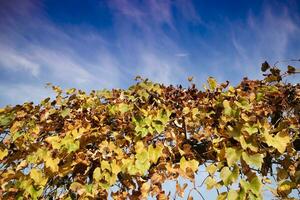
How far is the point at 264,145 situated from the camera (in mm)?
2812

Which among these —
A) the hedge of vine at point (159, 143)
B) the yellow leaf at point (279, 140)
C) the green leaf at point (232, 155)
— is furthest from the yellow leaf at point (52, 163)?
the yellow leaf at point (279, 140)

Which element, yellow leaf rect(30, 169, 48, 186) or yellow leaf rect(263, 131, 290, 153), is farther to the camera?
yellow leaf rect(30, 169, 48, 186)

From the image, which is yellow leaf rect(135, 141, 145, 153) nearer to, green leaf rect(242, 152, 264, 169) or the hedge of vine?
the hedge of vine

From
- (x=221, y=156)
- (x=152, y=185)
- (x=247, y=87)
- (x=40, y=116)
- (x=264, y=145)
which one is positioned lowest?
(x=152, y=185)

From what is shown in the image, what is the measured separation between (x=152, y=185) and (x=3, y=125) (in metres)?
1.74

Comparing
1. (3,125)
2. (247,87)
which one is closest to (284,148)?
(247,87)

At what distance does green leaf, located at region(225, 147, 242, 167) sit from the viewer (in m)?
2.58

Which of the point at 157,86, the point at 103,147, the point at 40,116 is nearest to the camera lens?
the point at 103,147

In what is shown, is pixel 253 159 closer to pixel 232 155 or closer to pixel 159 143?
pixel 232 155

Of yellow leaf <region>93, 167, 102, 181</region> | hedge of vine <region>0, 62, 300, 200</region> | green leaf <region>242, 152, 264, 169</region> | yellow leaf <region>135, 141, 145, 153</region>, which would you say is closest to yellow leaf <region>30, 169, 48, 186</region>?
hedge of vine <region>0, 62, 300, 200</region>

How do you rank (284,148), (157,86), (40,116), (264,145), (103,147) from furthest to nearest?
(40,116) → (157,86) → (103,147) → (264,145) → (284,148)

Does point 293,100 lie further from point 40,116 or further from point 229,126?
point 40,116

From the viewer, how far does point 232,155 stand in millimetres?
2604

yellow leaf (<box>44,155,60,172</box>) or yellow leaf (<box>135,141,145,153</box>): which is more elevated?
yellow leaf (<box>135,141,145,153</box>)
